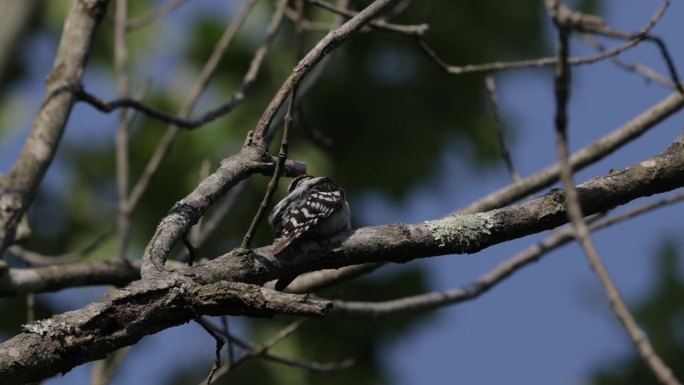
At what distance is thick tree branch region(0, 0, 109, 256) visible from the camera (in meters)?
3.95

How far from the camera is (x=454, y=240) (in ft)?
9.95

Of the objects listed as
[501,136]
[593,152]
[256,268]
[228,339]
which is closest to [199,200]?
[256,268]

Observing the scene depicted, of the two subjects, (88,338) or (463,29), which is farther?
(463,29)

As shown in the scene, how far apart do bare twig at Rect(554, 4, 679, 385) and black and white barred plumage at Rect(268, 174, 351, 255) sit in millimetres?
1379

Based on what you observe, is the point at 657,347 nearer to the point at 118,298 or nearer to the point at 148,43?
the point at 148,43

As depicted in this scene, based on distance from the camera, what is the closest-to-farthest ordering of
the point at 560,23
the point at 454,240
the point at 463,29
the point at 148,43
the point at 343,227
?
1. the point at 560,23
2. the point at 454,240
3. the point at 343,227
4. the point at 148,43
5. the point at 463,29

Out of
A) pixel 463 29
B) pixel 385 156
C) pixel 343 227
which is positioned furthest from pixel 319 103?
pixel 343 227

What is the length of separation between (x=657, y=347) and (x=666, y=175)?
22.9 feet

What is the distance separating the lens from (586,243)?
1685 mm

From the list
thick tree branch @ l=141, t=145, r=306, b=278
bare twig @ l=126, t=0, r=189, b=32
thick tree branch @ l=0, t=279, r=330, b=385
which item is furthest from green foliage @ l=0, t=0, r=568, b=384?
thick tree branch @ l=0, t=279, r=330, b=385

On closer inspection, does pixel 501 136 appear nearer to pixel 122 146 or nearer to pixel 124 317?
pixel 122 146

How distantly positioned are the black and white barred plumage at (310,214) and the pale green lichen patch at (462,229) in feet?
1.43

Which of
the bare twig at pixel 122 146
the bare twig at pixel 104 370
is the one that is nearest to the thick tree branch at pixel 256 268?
the bare twig at pixel 104 370

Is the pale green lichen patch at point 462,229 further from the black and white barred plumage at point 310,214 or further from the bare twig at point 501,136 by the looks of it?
the bare twig at point 501,136
